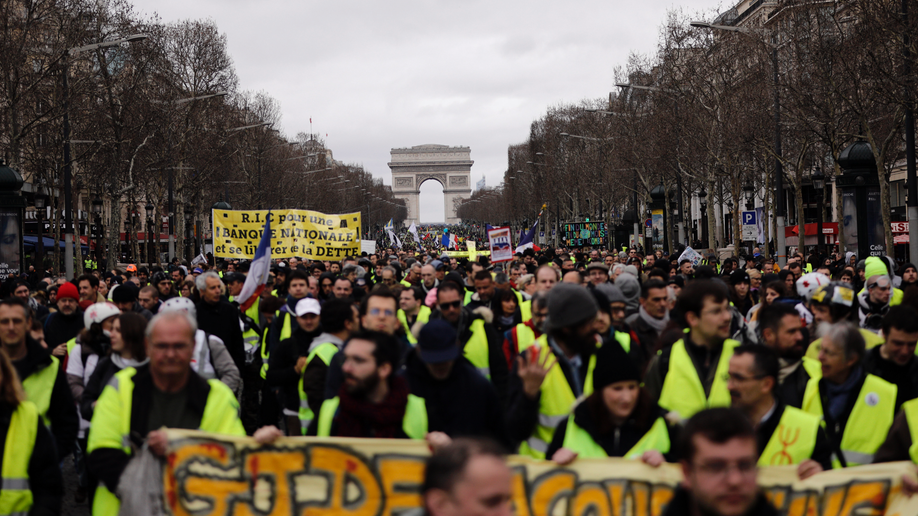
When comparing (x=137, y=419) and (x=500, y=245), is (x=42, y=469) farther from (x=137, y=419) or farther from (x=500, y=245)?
(x=500, y=245)

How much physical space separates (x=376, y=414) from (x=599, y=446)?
0.89 metres

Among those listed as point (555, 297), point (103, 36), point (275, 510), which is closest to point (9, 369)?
point (275, 510)

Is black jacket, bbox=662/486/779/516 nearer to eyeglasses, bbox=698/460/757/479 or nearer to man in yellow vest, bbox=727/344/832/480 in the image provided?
eyeglasses, bbox=698/460/757/479

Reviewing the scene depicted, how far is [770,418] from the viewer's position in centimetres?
463

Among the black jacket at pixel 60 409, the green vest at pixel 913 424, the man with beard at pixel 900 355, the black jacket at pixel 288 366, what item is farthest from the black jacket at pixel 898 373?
the black jacket at pixel 60 409

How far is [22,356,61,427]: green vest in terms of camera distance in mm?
5680

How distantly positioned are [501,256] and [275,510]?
54.4 feet

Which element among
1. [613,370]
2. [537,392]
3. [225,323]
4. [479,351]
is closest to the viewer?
[613,370]

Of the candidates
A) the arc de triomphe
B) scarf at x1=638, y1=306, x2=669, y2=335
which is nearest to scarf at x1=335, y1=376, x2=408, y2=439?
scarf at x1=638, y1=306, x2=669, y2=335

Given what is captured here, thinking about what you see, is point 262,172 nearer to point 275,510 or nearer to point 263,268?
point 263,268

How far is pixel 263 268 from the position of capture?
11.2m

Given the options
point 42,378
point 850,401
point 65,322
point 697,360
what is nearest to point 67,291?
point 65,322

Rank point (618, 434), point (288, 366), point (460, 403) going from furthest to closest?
point (288, 366) → point (460, 403) → point (618, 434)

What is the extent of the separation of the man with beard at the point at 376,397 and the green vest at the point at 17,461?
1.19 meters
